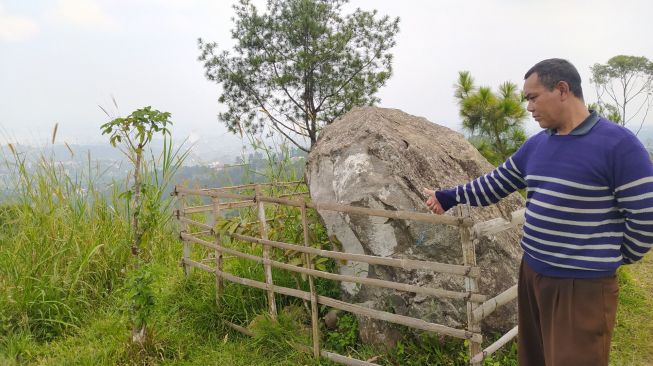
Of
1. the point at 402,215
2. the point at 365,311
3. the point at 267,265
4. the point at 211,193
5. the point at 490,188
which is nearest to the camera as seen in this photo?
the point at 490,188

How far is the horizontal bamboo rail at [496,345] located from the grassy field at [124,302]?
0.17 meters

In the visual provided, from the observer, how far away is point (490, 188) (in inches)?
102

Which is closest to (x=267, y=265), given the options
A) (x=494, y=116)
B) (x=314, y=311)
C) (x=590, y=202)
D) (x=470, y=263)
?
(x=314, y=311)

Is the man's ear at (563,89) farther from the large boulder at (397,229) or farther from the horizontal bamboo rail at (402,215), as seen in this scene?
the large boulder at (397,229)

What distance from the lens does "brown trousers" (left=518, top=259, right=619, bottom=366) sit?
1977mm

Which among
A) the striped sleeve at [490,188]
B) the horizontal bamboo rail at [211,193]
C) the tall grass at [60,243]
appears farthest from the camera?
the tall grass at [60,243]

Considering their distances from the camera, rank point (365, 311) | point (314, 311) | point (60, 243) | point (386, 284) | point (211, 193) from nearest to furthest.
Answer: point (386, 284) → point (365, 311) → point (314, 311) → point (211, 193) → point (60, 243)

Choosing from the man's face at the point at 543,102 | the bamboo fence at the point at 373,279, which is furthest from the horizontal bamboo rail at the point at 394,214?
the man's face at the point at 543,102

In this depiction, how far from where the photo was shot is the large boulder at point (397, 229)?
320 centimetres

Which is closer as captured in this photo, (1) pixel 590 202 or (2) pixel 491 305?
(1) pixel 590 202

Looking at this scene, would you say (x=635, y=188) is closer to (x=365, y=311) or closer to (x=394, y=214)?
(x=394, y=214)

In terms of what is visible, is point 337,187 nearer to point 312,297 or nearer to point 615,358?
point 312,297

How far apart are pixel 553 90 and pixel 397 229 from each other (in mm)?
1445

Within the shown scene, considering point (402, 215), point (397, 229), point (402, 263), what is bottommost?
point (402, 263)
